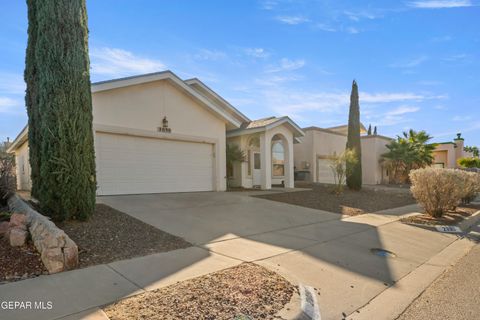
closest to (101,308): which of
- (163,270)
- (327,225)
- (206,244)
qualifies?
(163,270)

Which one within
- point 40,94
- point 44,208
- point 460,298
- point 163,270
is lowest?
point 460,298

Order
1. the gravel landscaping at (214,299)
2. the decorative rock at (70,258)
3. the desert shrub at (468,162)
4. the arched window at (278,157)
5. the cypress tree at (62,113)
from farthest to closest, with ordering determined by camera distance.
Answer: the desert shrub at (468,162), the arched window at (278,157), the cypress tree at (62,113), the decorative rock at (70,258), the gravel landscaping at (214,299)

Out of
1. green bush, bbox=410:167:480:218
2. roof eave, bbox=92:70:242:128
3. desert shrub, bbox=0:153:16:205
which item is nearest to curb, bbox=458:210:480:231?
green bush, bbox=410:167:480:218

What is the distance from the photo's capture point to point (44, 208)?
604 centimetres

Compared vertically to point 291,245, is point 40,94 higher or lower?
higher

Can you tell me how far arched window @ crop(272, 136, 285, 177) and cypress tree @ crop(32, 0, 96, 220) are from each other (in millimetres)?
13091

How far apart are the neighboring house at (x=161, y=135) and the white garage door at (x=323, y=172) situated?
6.40 m

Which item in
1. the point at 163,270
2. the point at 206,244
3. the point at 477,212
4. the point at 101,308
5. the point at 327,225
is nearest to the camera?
the point at 101,308

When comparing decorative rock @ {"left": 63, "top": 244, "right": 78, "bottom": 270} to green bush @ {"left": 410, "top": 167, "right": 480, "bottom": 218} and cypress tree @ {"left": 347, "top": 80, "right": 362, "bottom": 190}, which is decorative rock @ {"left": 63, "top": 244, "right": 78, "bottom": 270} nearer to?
green bush @ {"left": 410, "top": 167, "right": 480, "bottom": 218}

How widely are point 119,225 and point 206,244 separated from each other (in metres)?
2.10

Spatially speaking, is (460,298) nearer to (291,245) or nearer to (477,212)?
(291,245)

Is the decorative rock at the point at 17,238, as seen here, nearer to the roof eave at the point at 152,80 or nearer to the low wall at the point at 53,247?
the low wall at the point at 53,247

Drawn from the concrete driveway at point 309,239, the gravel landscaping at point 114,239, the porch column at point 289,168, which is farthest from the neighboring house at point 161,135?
the gravel landscaping at point 114,239

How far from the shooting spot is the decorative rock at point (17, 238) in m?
4.57
